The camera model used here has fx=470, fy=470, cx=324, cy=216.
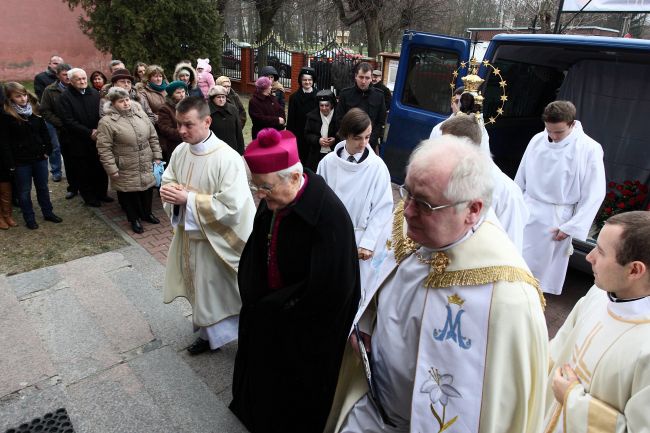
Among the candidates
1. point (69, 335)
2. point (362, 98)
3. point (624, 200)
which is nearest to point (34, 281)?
point (69, 335)

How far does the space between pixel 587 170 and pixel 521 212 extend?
169cm

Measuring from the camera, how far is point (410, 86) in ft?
23.2

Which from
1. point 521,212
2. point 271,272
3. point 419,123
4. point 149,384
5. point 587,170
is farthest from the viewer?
point 419,123

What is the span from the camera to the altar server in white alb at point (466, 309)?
1604mm

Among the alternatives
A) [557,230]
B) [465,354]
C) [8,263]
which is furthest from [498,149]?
[8,263]

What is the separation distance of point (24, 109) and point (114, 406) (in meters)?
4.11

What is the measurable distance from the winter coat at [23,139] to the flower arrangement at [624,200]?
6.96 metres

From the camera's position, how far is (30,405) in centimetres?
310

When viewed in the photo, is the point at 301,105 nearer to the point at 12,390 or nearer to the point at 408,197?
the point at 12,390

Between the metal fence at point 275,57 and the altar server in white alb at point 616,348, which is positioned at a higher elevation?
the metal fence at point 275,57

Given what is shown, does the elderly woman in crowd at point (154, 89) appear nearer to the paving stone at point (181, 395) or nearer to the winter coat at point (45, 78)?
the winter coat at point (45, 78)

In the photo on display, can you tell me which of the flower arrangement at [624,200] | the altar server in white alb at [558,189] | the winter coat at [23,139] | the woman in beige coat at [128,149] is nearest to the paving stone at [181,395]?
the woman in beige coat at [128,149]

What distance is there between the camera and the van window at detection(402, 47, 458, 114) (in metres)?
6.58

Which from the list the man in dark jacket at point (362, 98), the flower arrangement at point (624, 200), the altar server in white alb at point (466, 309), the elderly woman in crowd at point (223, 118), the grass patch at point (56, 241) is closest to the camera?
the altar server in white alb at point (466, 309)
